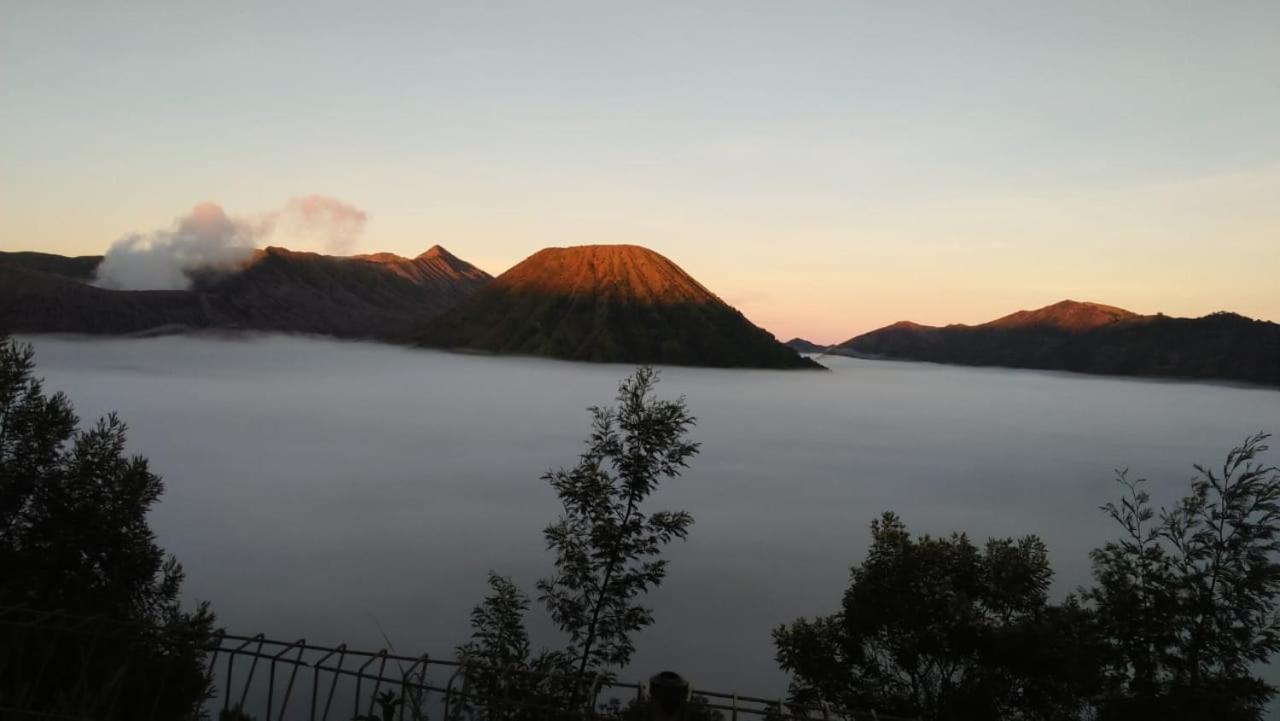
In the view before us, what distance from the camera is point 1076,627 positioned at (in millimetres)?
→ 28109

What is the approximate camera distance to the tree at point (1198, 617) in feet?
76.2

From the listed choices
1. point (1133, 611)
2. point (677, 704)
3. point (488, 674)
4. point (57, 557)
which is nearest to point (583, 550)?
point (488, 674)

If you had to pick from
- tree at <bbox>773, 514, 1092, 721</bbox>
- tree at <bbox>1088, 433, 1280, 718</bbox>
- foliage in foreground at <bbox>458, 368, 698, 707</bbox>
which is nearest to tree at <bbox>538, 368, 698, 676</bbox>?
foliage in foreground at <bbox>458, 368, 698, 707</bbox>

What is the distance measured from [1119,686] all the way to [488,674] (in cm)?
2241

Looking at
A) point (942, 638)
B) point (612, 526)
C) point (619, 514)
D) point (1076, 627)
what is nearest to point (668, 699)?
point (612, 526)

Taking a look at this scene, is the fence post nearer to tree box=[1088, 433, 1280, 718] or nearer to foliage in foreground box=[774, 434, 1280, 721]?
tree box=[1088, 433, 1280, 718]

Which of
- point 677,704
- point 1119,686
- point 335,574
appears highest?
point 677,704

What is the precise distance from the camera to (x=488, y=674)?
2380 cm

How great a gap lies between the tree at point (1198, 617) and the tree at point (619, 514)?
1538 centimetres

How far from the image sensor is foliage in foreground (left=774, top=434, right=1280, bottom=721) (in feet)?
78.6

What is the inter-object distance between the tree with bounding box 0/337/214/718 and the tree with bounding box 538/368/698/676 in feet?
55.9

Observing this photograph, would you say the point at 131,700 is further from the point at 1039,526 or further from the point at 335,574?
the point at 1039,526

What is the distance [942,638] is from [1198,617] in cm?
964

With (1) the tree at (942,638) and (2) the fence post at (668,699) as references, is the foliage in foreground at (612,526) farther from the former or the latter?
(2) the fence post at (668,699)
